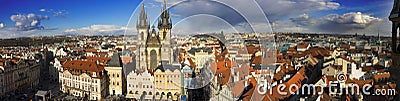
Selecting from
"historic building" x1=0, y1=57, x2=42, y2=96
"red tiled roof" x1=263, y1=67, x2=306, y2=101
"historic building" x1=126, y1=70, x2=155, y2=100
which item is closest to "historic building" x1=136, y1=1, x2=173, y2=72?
"historic building" x1=126, y1=70, x2=155, y2=100

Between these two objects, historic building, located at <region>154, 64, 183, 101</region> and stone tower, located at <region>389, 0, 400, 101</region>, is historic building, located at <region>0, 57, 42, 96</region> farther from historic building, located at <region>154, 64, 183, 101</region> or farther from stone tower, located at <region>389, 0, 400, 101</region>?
stone tower, located at <region>389, 0, 400, 101</region>

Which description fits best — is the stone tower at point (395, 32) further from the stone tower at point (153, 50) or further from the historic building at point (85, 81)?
the historic building at point (85, 81)

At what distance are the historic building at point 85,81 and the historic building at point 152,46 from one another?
1809mm

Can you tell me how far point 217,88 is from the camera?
9.46 metres

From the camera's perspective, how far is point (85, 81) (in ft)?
47.3

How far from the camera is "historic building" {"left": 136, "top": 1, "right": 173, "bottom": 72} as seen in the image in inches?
569

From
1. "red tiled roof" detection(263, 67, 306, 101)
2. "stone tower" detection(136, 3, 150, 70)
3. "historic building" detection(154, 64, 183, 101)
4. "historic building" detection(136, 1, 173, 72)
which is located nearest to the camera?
"red tiled roof" detection(263, 67, 306, 101)

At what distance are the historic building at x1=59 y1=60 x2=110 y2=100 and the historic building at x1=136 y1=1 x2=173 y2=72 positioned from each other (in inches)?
71.2

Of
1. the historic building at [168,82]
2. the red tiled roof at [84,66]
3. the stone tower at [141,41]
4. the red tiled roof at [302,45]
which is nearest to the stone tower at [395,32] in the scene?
the historic building at [168,82]

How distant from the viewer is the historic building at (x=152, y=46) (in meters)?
14.4

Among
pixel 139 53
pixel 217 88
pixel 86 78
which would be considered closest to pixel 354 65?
pixel 217 88

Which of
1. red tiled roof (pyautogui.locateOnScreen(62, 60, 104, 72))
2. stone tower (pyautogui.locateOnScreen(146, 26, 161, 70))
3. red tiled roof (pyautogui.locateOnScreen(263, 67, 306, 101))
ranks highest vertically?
stone tower (pyautogui.locateOnScreen(146, 26, 161, 70))

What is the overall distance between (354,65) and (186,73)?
5534 millimetres

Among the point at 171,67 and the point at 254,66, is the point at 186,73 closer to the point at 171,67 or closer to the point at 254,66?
the point at 171,67
